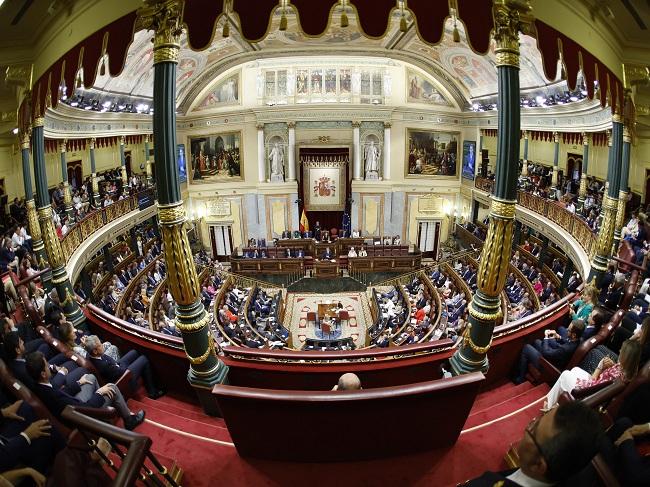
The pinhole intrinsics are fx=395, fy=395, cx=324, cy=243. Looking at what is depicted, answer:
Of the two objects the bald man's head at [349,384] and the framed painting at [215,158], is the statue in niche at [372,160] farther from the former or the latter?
the bald man's head at [349,384]

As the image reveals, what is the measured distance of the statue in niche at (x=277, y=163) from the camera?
19.9 m

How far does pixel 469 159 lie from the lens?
66.6 feet

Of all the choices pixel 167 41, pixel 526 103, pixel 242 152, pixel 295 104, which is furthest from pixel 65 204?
pixel 526 103

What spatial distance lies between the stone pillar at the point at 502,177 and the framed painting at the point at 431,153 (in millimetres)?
17291

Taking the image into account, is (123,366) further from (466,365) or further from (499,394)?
(499,394)

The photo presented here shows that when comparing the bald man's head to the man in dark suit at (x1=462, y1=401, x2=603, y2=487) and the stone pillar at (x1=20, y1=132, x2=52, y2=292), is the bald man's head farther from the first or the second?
the stone pillar at (x1=20, y1=132, x2=52, y2=292)

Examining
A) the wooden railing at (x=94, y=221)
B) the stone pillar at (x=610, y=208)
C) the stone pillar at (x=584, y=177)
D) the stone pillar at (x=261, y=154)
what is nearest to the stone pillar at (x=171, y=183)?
the stone pillar at (x=610, y=208)

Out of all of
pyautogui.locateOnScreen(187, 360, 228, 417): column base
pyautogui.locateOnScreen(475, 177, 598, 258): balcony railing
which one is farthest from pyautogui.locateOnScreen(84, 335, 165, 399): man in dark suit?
pyautogui.locateOnScreen(475, 177, 598, 258): balcony railing

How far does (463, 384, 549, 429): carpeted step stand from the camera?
3.72 m

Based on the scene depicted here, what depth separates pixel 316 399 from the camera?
2.79 metres

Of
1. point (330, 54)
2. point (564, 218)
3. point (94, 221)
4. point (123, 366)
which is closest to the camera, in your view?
point (123, 366)

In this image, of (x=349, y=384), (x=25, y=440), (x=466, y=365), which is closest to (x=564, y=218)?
(x=466, y=365)

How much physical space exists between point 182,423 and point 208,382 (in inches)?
20.5

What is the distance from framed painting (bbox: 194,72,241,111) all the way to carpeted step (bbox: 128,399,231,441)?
17615mm
